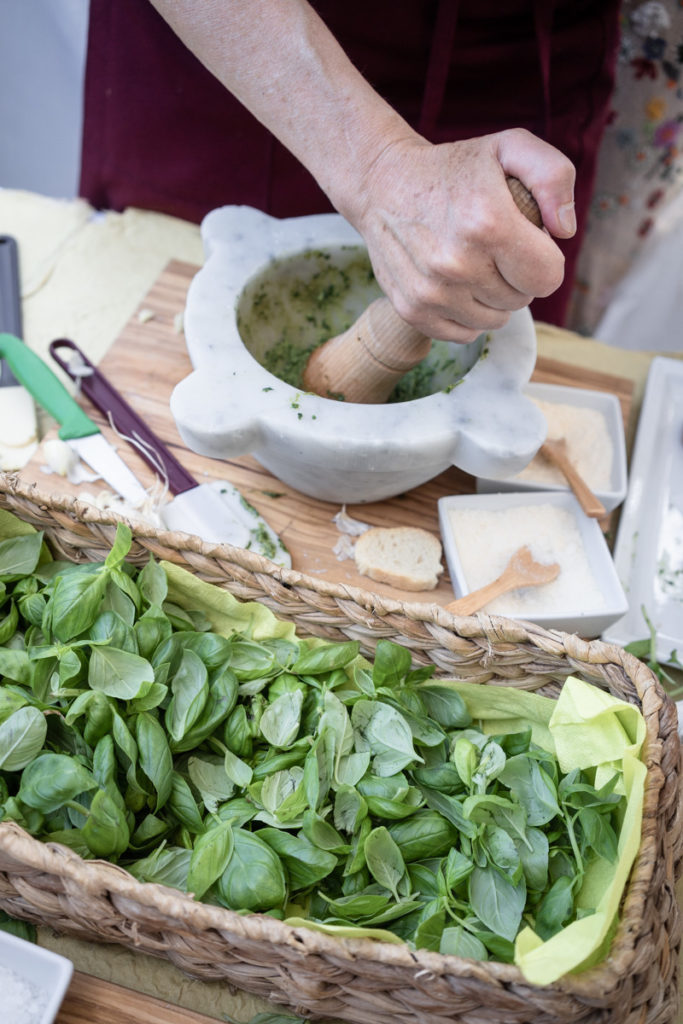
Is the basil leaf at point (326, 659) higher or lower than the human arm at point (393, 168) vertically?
lower

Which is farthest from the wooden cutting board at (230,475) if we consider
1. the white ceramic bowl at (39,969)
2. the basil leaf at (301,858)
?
the white ceramic bowl at (39,969)

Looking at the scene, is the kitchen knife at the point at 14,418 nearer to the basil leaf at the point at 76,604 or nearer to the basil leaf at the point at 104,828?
the basil leaf at the point at 76,604

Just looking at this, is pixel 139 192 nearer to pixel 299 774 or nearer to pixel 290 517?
pixel 290 517

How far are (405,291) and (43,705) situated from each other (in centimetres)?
54

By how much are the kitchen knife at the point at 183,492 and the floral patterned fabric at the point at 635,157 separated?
3.59ft

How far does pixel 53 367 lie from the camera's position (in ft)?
4.00

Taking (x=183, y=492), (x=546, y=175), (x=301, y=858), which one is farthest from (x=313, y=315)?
(x=301, y=858)

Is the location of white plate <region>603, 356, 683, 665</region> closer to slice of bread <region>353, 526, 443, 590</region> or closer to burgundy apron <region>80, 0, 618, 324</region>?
slice of bread <region>353, 526, 443, 590</region>

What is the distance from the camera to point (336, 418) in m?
0.93

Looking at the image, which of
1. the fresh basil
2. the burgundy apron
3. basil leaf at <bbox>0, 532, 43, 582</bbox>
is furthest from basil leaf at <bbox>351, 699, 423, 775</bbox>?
the burgundy apron

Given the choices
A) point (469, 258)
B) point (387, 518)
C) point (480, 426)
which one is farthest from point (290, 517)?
point (469, 258)

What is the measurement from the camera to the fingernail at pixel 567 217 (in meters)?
0.85

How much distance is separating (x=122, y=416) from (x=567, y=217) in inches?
23.2

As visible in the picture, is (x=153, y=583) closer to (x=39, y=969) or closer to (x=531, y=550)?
(x=39, y=969)
